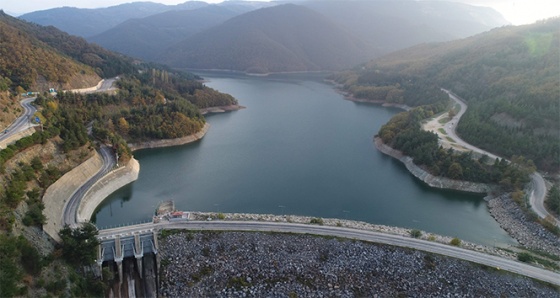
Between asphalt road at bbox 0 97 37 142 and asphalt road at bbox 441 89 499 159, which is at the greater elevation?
asphalt road at bbox 0 97 37 142

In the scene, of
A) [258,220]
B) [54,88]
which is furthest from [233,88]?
[258,220]

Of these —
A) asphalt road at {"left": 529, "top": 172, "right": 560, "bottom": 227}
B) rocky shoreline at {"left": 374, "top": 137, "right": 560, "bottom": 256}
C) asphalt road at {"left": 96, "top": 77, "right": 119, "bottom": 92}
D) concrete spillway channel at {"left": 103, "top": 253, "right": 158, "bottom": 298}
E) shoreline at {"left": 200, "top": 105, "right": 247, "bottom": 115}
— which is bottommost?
concrete spillway channel at {"left": 103, "top": 253, "right": 158, "bottom": 298}

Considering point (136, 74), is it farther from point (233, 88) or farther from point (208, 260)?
point (208, 260)

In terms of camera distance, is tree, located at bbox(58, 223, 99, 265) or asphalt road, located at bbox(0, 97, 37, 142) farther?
asphalt road, located at bbox(0, 97, 37, 142)

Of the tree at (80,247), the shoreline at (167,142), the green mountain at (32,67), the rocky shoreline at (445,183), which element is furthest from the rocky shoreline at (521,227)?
the green mountain at (32,67)

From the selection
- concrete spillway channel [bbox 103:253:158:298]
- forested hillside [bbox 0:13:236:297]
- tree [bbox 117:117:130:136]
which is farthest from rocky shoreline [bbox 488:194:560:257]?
tree [bbox 117:117:130:136]

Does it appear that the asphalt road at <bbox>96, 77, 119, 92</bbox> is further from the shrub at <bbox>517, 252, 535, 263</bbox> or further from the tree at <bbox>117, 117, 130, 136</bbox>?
the shrub at <bbox>517, 252, 535, 263</bbox>
